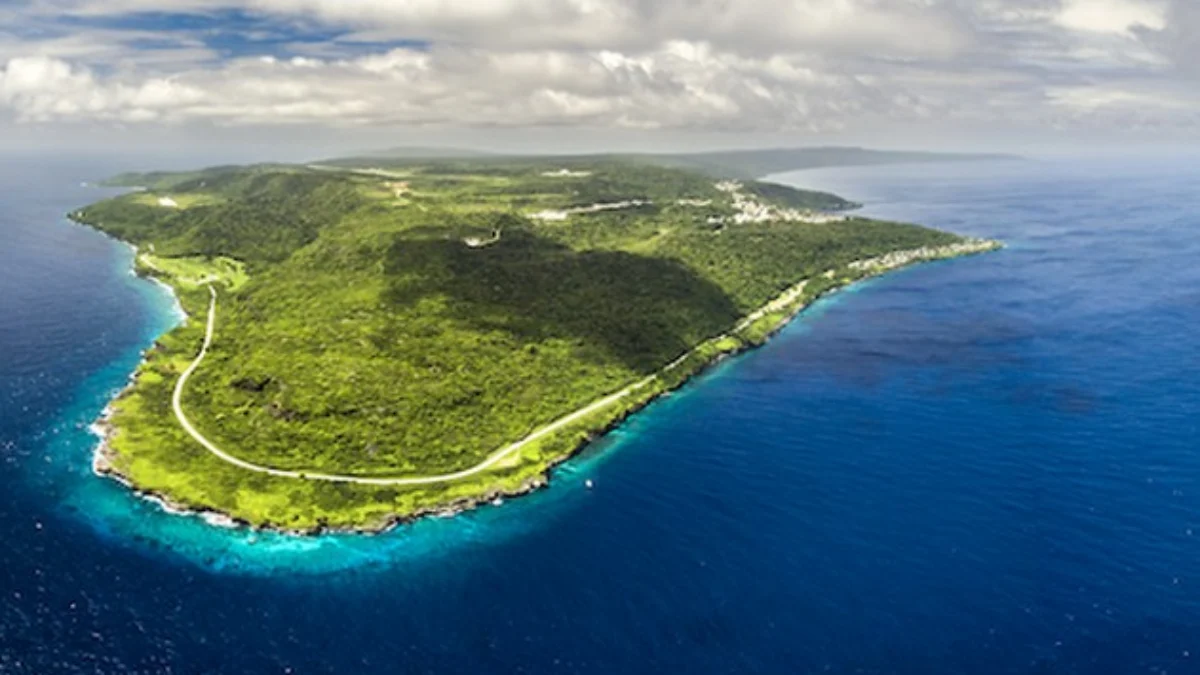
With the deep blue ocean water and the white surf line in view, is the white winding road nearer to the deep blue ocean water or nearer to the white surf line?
the white surf line

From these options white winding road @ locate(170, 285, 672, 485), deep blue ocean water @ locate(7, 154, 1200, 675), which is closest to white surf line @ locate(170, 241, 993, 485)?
white winding road @ locate(170, 285, 672, 485)

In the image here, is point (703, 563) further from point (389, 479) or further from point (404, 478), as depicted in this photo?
point (389, 479)

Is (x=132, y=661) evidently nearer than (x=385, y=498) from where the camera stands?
Yes

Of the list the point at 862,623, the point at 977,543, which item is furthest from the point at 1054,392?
the point at 862,623

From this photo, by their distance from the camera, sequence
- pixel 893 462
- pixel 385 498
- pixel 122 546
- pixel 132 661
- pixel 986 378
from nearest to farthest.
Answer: pixel 132 661 < pixel 122 546 < pixel 385 498 < pixel 893 462 < pixel 986 378

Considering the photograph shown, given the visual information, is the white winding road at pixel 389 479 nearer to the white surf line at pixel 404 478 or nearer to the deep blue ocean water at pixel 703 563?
the white surf line at pixel 404 478

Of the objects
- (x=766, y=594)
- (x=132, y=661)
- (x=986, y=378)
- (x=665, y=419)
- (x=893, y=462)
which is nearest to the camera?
(x=132, y=661)

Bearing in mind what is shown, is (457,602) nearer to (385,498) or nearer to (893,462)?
(385,498)

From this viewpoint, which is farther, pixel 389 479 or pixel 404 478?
pixel 404 478

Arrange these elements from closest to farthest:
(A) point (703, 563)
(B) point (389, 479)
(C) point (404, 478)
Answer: (A) point (703, 563), (B) point (389, 479), (C) point (404, 478)

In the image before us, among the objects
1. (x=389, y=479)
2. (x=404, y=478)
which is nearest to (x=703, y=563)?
(x=404, y=478)

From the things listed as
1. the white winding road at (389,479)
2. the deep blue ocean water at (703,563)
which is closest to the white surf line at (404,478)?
the white winding road at (389,479)
